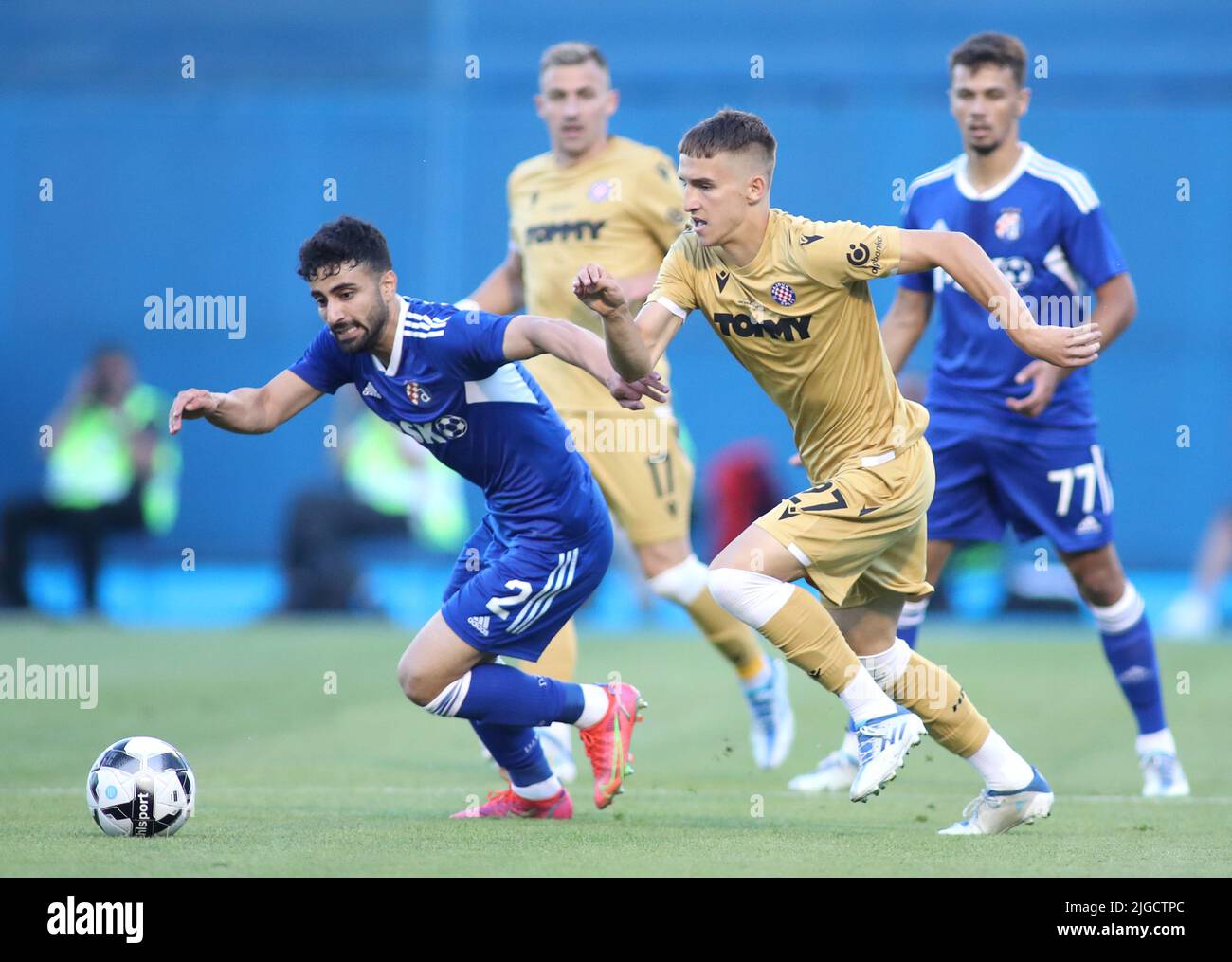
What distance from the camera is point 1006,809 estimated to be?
18.4ft

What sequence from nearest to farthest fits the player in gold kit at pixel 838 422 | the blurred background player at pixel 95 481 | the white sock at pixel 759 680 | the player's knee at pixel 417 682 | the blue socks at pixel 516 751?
the player in gold kit at pixel 838 422, the player's knee at pixel 417 682, the blue socks at pixel 516 751, the white sock at pixel 759 680, the blurred background player at pixel 95 481

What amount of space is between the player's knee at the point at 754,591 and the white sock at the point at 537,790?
1.21 m

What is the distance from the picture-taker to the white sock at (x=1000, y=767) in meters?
5.59

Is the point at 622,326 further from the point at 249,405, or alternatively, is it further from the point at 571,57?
the point at 571,57

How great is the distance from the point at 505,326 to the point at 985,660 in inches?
287

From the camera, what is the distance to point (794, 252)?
538 cm

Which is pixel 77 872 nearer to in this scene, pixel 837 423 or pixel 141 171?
pixel 837 423

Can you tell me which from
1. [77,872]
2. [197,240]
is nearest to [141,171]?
[197,240]

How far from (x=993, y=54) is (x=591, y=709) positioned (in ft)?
9.73

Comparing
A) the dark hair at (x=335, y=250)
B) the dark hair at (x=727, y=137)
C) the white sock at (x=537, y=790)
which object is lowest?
the white sock at (x=537, y=790)

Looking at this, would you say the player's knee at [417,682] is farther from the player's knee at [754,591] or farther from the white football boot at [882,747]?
the white football boot at [882,747]

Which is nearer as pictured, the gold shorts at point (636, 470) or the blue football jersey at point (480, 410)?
the blue football jersey at point (480, 410)

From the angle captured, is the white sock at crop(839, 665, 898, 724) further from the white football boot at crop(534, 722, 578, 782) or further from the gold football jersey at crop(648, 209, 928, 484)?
the white football boot at crop(534, 722, 578, 782)
